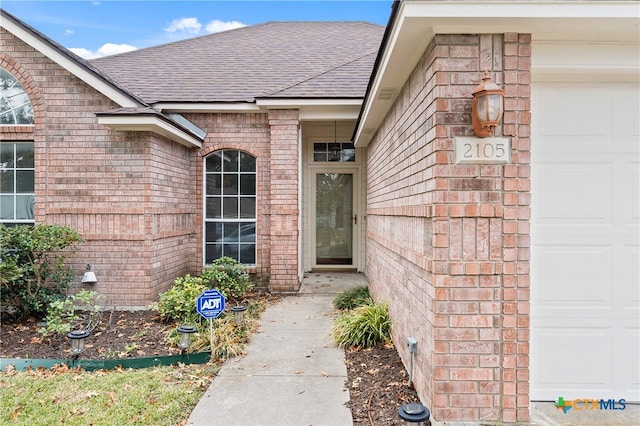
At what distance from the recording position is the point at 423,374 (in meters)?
3.10

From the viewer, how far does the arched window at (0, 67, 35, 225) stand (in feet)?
21.4

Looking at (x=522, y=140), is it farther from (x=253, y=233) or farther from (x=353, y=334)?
(x=253, y=233)

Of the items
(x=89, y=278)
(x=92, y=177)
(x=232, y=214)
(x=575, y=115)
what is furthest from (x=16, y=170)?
(x=575, y=115)

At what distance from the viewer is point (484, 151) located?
2.69 metres

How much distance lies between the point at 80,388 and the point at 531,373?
4138 millimetres

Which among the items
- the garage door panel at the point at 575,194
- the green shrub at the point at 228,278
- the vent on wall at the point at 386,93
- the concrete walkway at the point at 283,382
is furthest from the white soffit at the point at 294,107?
the garage door panel at the point at 575,194

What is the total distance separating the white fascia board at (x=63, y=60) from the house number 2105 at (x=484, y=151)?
19.0 feet

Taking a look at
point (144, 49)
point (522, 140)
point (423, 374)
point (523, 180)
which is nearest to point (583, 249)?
point (523, 180)

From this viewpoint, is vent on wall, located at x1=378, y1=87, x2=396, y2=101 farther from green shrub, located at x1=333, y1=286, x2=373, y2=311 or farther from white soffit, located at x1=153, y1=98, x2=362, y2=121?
green shrub, located at x1=333, y1=286, x2=373, y2=311

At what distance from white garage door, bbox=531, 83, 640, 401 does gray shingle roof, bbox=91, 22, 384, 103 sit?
15.5 ft

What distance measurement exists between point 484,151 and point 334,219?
703 cm

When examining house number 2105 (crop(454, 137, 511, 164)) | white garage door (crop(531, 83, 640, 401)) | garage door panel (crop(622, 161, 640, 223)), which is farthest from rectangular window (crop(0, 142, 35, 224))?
garage door panel (crop(622, 161, 640, 223))

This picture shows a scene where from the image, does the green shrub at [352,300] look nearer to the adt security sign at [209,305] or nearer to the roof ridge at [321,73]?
the adt security sign at [209,305]

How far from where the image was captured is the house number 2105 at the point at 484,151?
2.69m
